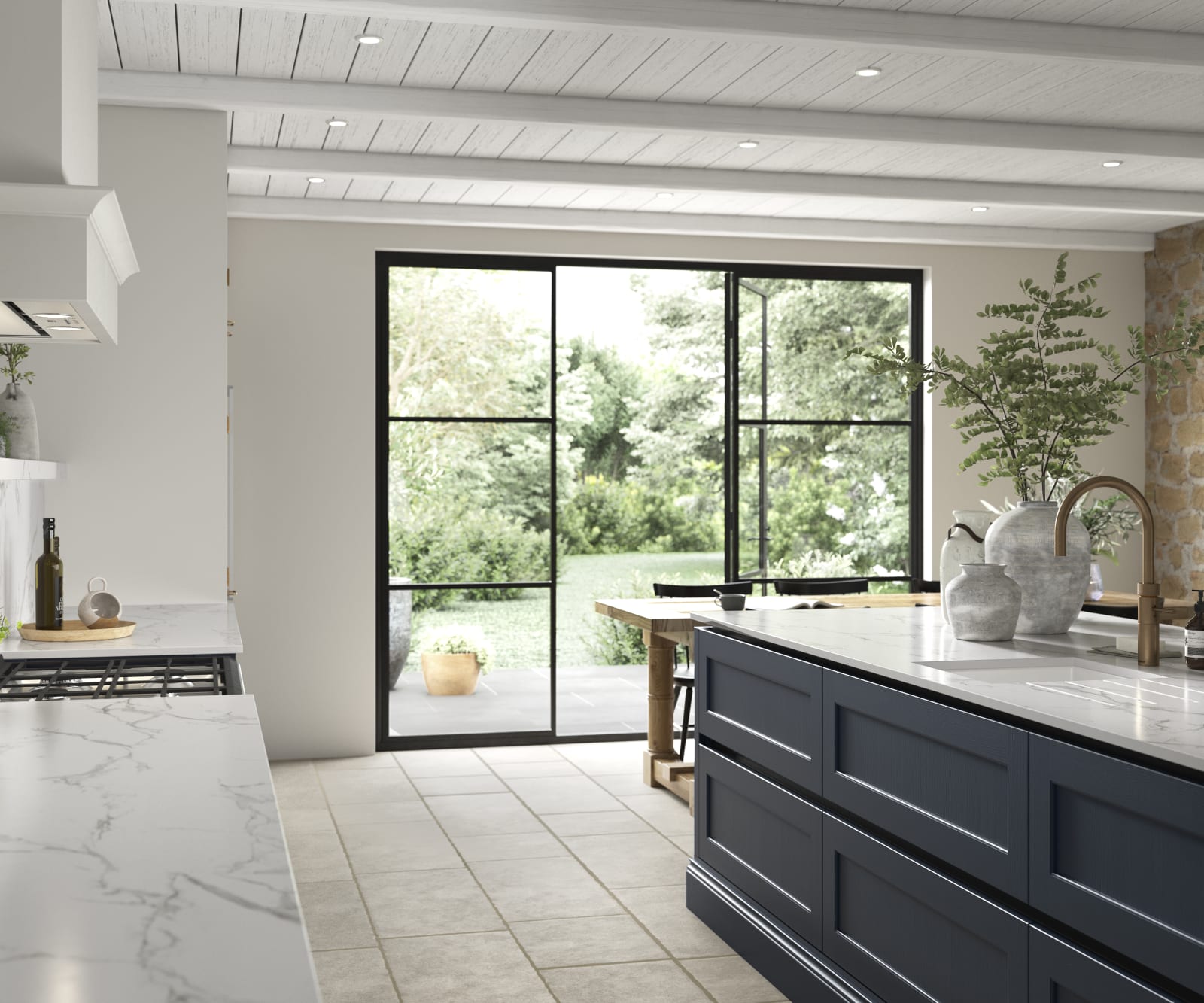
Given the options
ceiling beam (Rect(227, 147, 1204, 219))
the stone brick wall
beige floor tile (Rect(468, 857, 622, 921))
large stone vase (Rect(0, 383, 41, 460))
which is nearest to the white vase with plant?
large stone vase (Rect(0, 383, 41, 460))

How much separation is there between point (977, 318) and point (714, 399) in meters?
2.37

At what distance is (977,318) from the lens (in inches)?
275

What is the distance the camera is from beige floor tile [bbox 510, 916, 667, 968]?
3588mm

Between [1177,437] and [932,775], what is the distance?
16.4 feet

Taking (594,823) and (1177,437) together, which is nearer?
(594,823)

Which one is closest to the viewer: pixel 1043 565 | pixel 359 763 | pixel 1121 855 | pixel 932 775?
pixel 1121 855

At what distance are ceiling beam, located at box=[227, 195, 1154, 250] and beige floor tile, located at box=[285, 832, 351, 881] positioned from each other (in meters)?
2.98

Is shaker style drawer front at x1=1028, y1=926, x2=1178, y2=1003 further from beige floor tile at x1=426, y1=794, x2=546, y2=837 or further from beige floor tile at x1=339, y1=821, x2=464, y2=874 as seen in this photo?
beige floor tile at x1=426, y1=794, x2=546, y2=837

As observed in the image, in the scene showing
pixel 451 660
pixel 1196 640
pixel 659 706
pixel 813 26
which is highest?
pixel 813 26

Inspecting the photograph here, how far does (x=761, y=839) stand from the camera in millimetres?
3418

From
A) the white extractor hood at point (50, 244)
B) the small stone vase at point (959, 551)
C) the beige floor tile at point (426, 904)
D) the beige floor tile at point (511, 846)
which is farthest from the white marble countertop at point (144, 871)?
the beige floor tile at point (511, 846)

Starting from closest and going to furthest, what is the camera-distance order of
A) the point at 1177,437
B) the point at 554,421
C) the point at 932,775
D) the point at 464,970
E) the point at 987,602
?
the point at 932,775, the point at 987,602, the point at 464,970, the point at 554,421, the point at 1177,437

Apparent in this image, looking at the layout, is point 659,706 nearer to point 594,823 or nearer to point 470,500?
point 594,823

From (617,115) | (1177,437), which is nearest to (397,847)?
(617,115)
